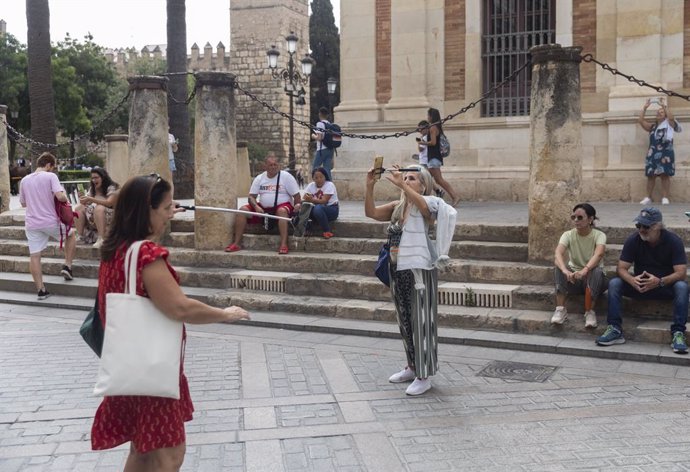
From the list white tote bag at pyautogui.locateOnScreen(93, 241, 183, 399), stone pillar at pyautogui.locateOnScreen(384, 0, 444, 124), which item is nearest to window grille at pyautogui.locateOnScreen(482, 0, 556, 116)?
stone pillar at pyautogui.locateOnScreen(384, 0, 444, 124)

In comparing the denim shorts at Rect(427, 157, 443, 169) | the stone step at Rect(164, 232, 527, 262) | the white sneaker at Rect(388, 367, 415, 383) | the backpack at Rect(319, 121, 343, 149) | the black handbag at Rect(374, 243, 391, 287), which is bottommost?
the white sneaker at Rect(388, 367, 415, 383)

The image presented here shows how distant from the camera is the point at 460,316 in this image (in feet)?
28.6

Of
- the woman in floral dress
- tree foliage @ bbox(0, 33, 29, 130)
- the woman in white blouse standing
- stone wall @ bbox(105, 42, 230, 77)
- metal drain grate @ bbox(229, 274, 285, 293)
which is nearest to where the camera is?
metal drain grate @ bbox(229, 274, 285, 293)

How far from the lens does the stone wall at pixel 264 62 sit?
49.6 m

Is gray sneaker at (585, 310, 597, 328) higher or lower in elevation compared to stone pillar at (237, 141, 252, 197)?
lower

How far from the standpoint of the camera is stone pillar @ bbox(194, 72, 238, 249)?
11.6 m

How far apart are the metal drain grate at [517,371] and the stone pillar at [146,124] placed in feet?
21.4

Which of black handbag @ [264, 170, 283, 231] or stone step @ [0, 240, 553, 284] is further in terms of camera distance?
black handbag @ [264, 170, 283, 231]

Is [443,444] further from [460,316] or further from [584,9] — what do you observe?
[584,9]

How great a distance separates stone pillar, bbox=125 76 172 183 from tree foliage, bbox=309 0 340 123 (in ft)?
132

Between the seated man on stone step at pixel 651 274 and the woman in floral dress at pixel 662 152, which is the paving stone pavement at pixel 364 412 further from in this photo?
the woman in floral dress at pixel 662 152

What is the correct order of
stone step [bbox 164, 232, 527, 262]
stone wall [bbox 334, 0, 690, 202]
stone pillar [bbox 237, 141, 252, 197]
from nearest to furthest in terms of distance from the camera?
stone step [bbox 164, 232, 527, 262] → stone wall [bbox 334, 0, 690, 202] → stone pillar [bbox 237, 141, 252, 197]

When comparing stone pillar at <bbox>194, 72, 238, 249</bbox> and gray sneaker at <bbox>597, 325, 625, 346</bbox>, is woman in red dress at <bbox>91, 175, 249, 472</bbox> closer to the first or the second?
gray sneaker at <bbox>597, 325, 625, 346</bbox>

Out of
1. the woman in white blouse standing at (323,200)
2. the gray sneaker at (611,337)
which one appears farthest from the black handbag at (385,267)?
the woman in white blouse standing at (323,200)
